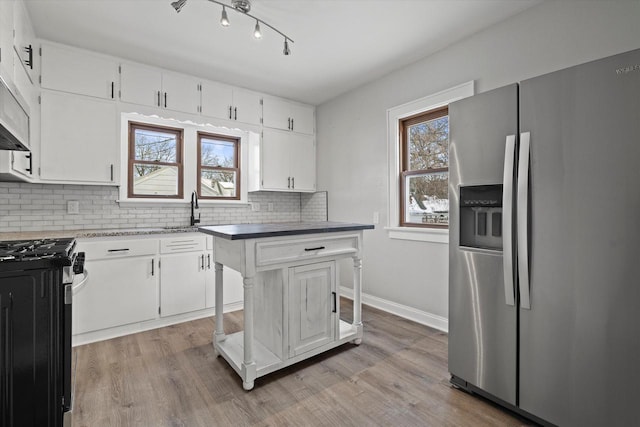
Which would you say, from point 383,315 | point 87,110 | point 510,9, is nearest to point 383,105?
point 510,9

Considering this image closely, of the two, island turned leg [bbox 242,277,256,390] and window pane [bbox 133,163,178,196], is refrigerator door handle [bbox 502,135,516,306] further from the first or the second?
window pane [bbox 133,163,178,196]

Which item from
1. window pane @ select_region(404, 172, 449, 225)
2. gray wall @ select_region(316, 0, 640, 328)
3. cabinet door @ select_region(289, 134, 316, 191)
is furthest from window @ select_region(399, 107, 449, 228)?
cabinet door @ select_region(289, 134, 316, 191)

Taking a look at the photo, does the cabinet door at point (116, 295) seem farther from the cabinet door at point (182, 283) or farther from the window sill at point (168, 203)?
the window sill at point (168, 203)

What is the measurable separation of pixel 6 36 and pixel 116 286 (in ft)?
6.39

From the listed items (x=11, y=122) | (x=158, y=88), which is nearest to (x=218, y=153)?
(x=158, y=88)

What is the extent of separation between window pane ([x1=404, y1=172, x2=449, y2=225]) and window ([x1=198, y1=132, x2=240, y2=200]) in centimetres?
223

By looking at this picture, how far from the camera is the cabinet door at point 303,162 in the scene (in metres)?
4.35

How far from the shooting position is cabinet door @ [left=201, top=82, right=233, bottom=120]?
3.59 meters

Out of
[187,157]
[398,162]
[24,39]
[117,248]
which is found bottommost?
[117,248]

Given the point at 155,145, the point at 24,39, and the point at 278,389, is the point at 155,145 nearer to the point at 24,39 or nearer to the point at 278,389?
the point at 24,39

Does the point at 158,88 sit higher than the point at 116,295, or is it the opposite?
the point at 158,88

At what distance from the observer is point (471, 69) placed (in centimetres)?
272

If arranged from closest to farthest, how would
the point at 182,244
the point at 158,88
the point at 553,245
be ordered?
the point at 553,245, the point at 182,244, the point at 158,88

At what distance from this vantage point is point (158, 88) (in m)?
3.29
